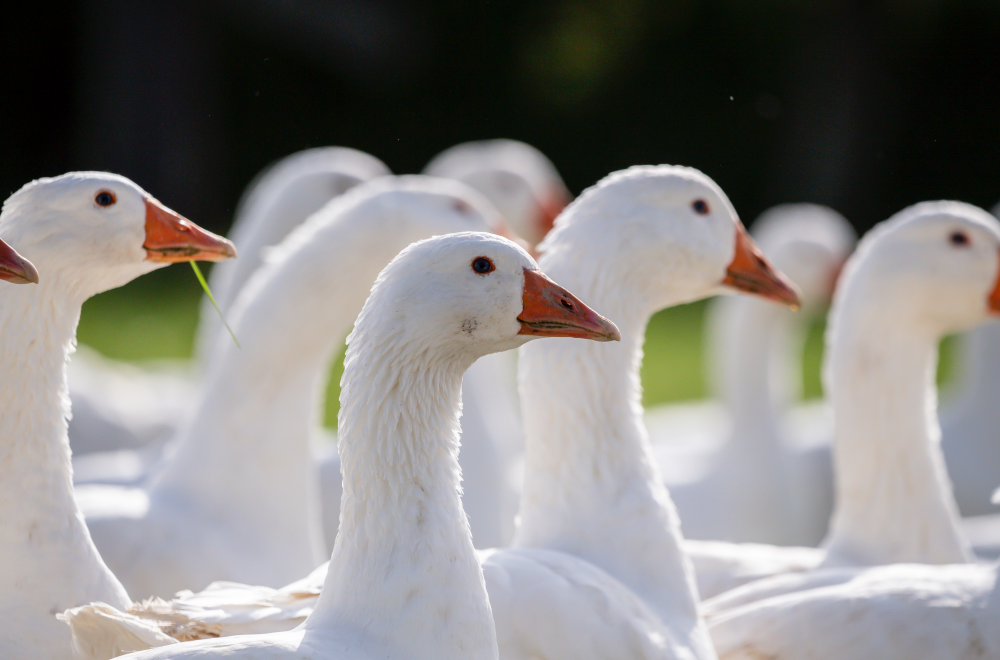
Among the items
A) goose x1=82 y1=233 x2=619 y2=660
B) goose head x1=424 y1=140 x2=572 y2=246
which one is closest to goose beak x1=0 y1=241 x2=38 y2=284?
goose x1=82 y1=233 x2=619 y2=660

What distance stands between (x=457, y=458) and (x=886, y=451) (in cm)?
176

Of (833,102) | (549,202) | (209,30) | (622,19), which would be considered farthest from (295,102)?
(549,202)

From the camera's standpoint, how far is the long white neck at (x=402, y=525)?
9.11ft

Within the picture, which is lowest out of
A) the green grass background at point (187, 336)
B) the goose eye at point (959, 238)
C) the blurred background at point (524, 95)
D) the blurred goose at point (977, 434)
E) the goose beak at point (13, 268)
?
the green grass background at point (187, 336)

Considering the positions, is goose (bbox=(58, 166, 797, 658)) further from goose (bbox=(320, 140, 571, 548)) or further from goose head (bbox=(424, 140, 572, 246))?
goose head (bbox=(424, 140, 572, 246))

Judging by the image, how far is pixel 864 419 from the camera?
4797 mm

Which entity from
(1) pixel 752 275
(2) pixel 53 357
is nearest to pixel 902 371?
(1) pixel 752 275

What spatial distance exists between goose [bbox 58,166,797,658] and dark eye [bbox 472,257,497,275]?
884 millimetres

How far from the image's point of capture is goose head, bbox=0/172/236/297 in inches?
131

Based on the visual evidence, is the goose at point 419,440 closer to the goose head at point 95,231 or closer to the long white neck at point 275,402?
the goose head at point 95,231

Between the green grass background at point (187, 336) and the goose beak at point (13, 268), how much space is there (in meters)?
9.69

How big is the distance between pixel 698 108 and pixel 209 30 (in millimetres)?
7693

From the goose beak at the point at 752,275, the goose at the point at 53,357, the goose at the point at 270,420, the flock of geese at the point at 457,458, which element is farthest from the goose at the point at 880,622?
the goose at the point at 53,357

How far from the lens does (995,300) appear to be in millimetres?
4855
